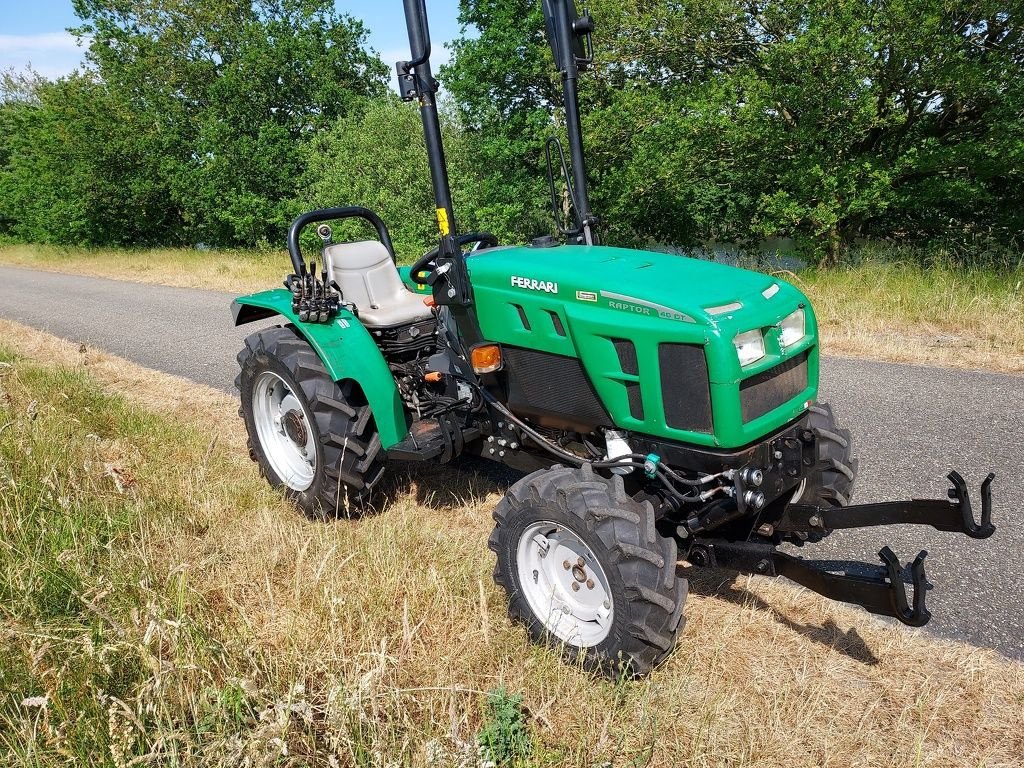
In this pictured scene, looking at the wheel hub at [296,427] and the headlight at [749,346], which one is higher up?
the headlight at [749,346]

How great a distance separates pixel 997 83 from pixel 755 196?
15.9 ft

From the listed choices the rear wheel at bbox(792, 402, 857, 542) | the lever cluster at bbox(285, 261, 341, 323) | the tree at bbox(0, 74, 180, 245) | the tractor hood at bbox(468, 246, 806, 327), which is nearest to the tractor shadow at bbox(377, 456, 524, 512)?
the lever cluster at bbox(285, 261, 341, 323)

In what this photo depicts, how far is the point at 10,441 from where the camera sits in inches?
150

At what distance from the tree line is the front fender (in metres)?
8.33

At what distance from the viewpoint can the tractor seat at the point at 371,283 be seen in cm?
398

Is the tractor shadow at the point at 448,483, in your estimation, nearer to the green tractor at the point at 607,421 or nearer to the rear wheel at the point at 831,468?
the green tractor at the point at 607,421

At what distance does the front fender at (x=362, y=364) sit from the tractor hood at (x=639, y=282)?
746 mm

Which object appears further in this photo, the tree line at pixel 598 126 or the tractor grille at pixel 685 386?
the tree line at pixel 598 126

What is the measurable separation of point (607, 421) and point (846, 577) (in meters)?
0.98

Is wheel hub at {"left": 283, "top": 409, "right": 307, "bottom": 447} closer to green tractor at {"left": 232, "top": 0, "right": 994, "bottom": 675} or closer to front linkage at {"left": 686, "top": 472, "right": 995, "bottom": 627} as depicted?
green tractor at {"left": 232, "top": 0, "right": 994, "bottom": 675}

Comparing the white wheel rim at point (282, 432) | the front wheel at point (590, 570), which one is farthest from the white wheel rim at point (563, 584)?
the white wheel rim at point (282, 432)

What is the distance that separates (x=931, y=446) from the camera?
4293 millimetres

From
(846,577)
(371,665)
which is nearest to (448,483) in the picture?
(371,665)

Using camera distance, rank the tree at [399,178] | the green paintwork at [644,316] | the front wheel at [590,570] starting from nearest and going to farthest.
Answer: the front wheel at [590,570], the green paintwork at [644,316], the tree at [399,178]
